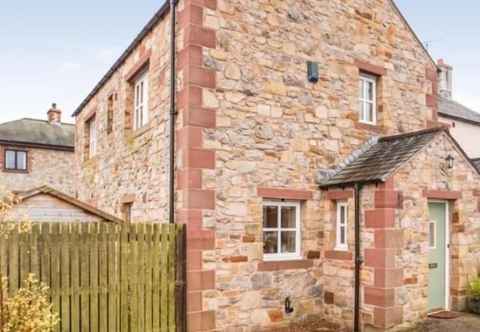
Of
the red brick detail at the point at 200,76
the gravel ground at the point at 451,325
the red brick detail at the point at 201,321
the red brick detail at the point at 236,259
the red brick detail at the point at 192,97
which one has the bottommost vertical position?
the gravel ground at the point at 451,325

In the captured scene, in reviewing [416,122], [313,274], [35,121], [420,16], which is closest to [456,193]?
[416,122]

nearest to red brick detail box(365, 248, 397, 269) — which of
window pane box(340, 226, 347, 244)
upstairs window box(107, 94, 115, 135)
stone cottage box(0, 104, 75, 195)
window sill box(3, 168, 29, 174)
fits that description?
window pane box(340, 226, 347, 244)

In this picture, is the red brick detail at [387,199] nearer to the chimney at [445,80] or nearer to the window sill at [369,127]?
the window sill at [369,127]

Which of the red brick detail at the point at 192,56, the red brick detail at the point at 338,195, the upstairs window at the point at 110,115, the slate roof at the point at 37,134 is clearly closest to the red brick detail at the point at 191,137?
the red brick detail at the point at 192,56

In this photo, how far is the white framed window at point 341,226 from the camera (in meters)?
8.34

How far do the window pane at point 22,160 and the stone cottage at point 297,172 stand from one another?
14767 mm

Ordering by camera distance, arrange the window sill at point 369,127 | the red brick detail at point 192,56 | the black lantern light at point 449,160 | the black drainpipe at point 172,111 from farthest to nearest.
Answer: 1. the window sill at point 369,127
2. the black lantern light at point 449,160
3. the black drainpipe at point 172,111
4. the red brick detail at point 192,56

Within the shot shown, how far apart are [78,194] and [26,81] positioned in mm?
8196

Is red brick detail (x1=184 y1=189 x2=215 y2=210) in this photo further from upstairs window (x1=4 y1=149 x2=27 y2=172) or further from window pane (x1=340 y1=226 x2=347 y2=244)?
upstairs window (x1=4 y1=149 x2=27 y2=172)

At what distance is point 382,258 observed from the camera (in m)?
7.37

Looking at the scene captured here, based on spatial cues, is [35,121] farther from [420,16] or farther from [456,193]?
[456,193]

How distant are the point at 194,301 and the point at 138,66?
5.38 metres

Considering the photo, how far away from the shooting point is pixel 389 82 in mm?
10039

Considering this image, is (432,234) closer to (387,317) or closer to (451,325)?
(451,325)
